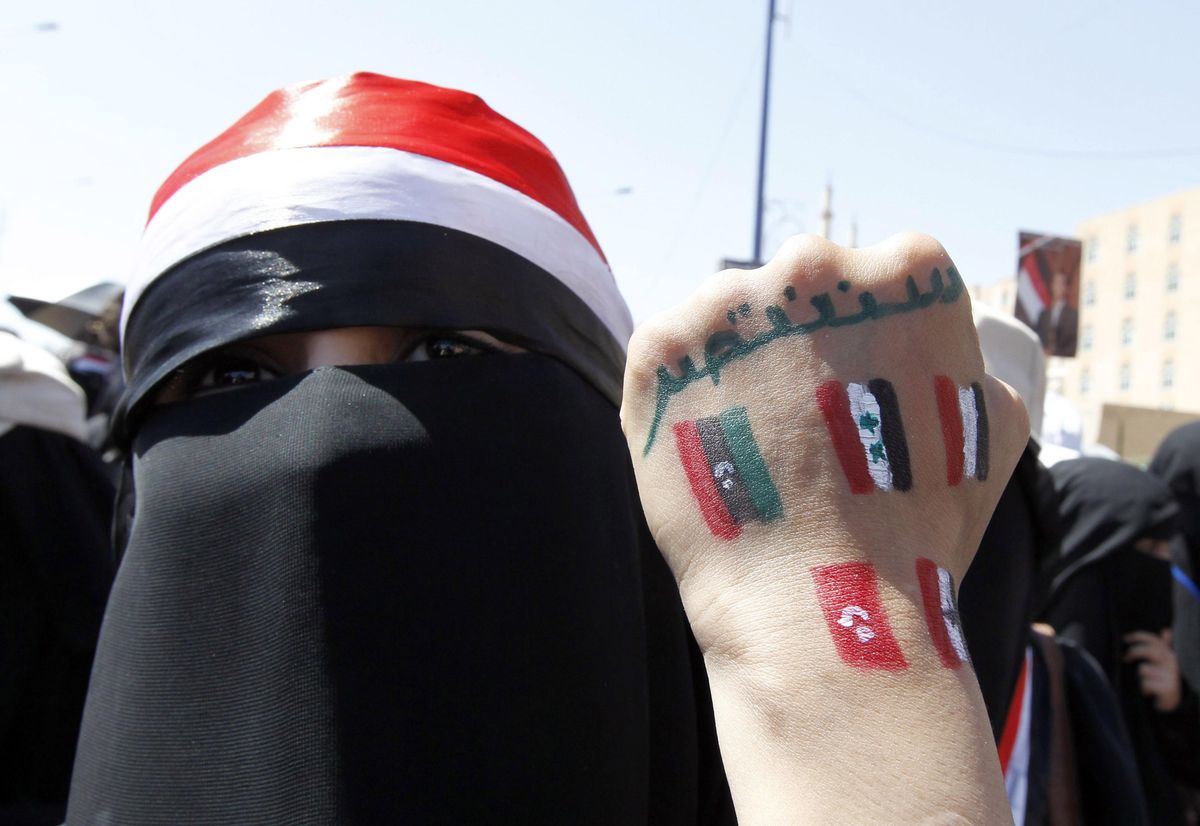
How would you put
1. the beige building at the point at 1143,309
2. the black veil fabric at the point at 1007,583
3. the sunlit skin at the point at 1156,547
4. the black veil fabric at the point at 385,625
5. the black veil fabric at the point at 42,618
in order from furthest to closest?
the beige building at the point at 1143,309
the sunlit skin at the point at 1156,547
the black veil fabric at the point at 42,618
the black veil fabric at the point at 1007,583
the black veil fabric at the point at 385,625

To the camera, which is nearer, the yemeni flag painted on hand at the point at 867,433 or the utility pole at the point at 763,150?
the yemeni flag painted on hand at the point at 867,433

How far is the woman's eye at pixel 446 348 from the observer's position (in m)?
1.24

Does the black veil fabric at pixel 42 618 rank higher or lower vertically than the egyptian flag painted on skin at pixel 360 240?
lower

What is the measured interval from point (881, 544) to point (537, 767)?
527 millimetres

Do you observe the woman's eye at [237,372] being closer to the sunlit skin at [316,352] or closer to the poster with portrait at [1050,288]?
the sunlit skin at [316,352]

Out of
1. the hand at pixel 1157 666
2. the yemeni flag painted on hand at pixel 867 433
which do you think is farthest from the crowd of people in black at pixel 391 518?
the hand at pixel 1157 666

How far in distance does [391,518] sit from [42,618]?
1.53 metres

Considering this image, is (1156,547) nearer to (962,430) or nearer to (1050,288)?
(962,430)

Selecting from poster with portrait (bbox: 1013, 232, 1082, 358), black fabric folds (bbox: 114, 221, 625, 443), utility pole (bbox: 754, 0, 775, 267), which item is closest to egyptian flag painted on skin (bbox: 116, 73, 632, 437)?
black fabric folds (bbox: 114, 221, 625, 443)

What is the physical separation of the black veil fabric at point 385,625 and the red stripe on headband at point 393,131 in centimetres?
33

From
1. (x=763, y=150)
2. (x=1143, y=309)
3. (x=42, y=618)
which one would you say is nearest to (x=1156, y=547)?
(x=42, y=618)

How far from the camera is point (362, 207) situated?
1.23 meters

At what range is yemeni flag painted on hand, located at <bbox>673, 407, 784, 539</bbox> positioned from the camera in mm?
690

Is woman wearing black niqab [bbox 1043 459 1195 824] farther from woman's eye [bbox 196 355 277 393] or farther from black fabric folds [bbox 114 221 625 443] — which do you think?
woman's eye [bbox 196 355 277 393]
